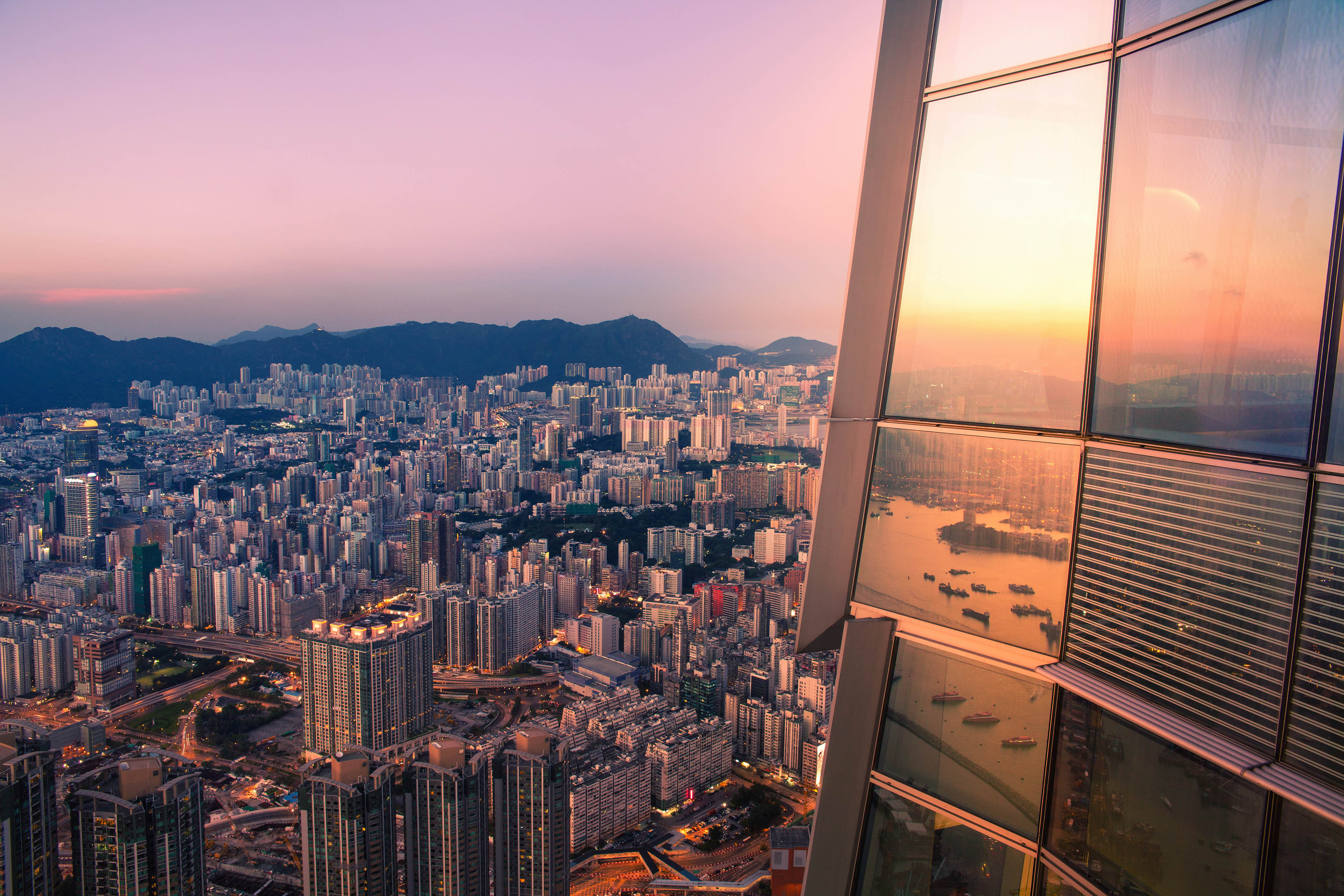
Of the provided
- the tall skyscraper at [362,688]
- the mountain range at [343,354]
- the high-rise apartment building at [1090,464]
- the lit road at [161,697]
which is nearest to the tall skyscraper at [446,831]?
the tall skyscraper at [362,688]

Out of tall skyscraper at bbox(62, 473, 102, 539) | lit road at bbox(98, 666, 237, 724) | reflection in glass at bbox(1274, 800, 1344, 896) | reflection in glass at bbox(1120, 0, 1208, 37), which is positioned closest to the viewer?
reflection in glass at bbox(1274, 800, 1344, 896)

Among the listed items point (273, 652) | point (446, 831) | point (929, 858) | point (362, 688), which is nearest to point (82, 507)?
point (273, 652)

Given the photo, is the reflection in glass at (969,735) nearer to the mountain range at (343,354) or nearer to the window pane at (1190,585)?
the window pane at (1190,585)

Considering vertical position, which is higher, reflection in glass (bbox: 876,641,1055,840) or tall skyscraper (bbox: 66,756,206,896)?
reflection in glass (bbox: 876,641,1055,840)

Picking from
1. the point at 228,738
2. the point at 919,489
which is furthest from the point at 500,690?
the point at 919,489

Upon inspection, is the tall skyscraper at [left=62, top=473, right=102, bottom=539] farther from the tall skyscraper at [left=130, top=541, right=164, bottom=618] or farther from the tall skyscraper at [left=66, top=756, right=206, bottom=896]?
the tall skyscraper at [left=66, top=756, right=206, bottom=896]

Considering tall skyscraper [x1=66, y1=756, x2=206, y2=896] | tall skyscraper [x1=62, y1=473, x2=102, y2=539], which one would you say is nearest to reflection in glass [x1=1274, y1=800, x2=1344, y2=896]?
tall skyscraper [x1=66, y1=756, x2=206, y2=896]
